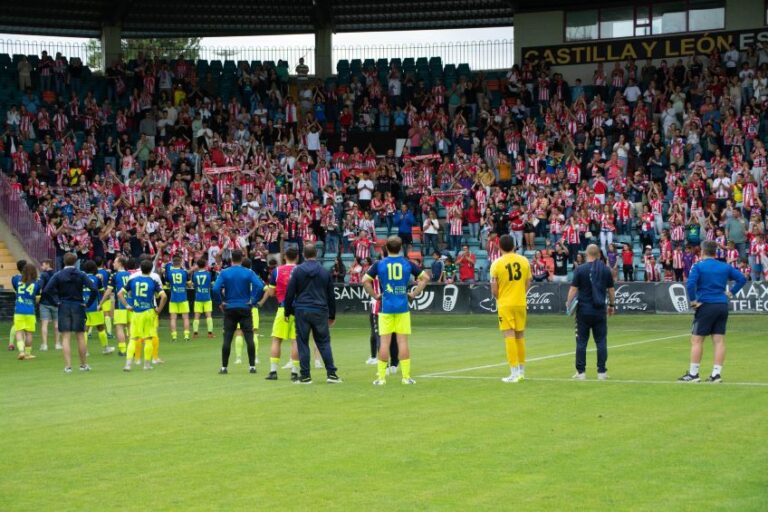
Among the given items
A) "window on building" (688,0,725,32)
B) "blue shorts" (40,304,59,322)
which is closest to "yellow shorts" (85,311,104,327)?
"blue shorts" (40,304,59,322)

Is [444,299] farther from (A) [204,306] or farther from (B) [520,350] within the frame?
(B) [520,350]

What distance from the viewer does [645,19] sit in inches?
1845

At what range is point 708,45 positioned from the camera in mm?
45281

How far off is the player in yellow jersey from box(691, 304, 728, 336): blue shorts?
2.46 metres

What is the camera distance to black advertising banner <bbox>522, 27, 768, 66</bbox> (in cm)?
4488

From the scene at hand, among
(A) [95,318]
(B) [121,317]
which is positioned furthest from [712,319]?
(A) [95,318]

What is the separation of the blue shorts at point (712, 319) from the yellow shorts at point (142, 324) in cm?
914

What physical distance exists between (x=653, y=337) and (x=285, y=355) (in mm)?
8937

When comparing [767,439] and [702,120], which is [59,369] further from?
[702,120]

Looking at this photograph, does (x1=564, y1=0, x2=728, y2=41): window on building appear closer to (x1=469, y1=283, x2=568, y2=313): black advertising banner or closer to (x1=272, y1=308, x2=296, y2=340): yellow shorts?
(x1=469, y1=283, x2=568, y2=313): black advertising banner

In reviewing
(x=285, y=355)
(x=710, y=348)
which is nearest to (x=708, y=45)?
(x=710, y=348)

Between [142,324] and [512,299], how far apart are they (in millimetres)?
6816

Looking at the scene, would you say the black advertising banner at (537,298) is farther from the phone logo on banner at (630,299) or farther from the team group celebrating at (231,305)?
the team group celebrating at (231,305)

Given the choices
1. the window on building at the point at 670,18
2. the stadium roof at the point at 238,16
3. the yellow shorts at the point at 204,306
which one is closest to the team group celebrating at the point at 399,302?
the yellow shorts at the point at 204,306
